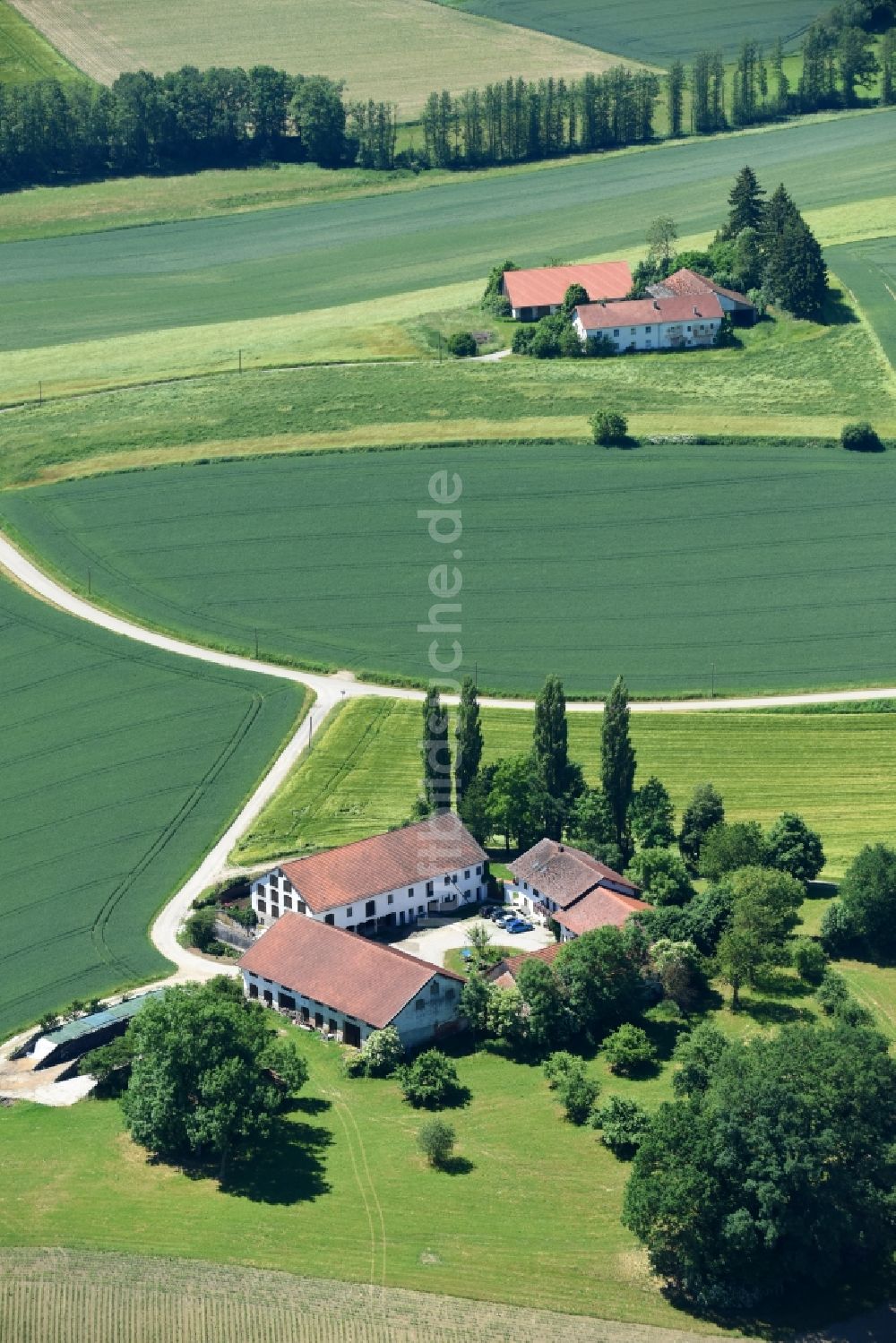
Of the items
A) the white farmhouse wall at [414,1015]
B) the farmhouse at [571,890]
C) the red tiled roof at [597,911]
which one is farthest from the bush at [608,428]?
the white farmhouse wall at [414,1015]

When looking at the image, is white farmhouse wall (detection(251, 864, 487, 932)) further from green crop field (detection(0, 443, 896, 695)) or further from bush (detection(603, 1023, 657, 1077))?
green crop field (detection(0, 443, 896, 695))

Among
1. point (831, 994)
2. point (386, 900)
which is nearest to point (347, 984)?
point (386, 900)

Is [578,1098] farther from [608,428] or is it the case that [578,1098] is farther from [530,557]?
[608,428]

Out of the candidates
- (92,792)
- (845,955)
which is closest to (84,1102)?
(92,792)

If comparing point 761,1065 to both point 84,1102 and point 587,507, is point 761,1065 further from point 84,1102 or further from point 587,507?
point 587,507

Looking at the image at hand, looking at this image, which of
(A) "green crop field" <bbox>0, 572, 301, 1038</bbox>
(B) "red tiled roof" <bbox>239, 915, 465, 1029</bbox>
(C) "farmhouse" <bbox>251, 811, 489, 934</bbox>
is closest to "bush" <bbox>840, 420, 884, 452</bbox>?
(A) "green crop field" <bbox>0, 572, 301, 1038</bbox>
